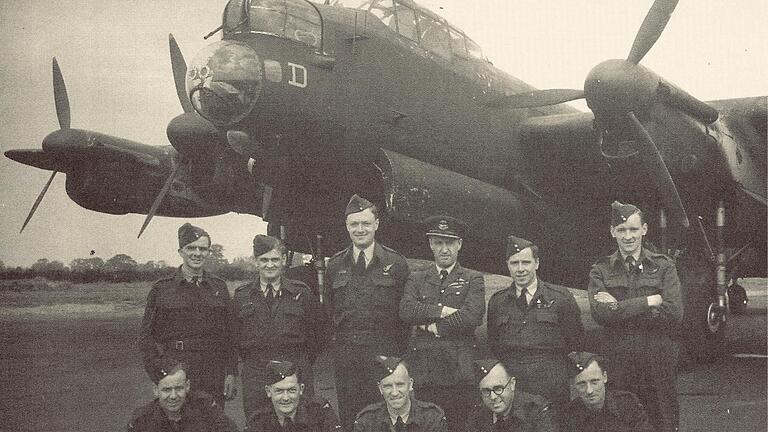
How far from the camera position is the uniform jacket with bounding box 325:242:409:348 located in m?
5.71

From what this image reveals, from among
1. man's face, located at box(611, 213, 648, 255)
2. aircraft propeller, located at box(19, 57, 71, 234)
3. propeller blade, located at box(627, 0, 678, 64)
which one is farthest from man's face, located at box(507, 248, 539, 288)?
aircraft propeller, located at box(19, 57, 71, 234)

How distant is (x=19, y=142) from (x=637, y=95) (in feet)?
33.1

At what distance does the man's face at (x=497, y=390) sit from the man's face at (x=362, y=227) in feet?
5.14

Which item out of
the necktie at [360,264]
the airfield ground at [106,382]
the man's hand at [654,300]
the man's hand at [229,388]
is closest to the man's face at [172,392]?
the man's hand at [229,388]

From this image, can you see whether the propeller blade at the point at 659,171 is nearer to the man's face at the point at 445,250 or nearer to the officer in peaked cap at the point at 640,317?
the officer in peaked cap at the point at 640,317

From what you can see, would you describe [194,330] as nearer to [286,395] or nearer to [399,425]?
[286,395]

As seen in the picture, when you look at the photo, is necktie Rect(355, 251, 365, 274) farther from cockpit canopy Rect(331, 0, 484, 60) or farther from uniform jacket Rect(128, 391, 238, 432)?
cockpit canopy Rect(331, 0, 484, 60)

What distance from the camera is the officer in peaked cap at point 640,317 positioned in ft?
17.6

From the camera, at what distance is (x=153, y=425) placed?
482 centimetres

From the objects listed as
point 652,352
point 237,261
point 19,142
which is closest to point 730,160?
point 652,352

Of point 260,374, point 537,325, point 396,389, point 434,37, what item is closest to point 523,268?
point 537,325

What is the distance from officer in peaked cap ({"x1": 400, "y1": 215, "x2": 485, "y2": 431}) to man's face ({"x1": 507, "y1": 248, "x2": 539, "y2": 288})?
281mm

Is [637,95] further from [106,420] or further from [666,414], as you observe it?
[106,420]

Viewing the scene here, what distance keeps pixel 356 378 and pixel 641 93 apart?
16.0 ft
